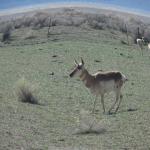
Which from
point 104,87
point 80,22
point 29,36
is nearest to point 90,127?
point 104,87

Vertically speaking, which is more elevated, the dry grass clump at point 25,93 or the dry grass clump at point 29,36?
the dry grass clump at point 29,36

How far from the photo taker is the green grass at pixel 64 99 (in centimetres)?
1402

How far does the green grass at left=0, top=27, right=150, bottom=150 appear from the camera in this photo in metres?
14.0

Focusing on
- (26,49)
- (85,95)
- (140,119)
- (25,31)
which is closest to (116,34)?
(25,31)

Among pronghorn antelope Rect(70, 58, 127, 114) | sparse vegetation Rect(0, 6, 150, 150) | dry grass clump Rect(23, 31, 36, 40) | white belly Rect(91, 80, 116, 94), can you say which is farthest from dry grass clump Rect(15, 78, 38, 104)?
dry grass clump Rect(23, 31, 36, 40)

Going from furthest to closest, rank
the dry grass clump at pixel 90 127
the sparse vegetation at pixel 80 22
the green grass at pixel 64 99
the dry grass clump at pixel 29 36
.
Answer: the sparse vegetation at pixel 80 22 → the dry grass clump at pixel 29 36 → the dry grass clump at pixel 90 127 → the green grass at pixel 64 99

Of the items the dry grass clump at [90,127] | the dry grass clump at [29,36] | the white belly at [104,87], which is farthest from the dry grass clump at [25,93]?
the dry grass clump at [29,36]

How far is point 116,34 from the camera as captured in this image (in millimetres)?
54625

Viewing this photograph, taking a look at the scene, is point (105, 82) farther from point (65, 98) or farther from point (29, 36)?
point (29, 36)

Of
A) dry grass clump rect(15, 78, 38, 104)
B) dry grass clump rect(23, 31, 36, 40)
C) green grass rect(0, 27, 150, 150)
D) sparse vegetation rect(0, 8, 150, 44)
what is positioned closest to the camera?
green grass rect(0, 27, 150, 150)

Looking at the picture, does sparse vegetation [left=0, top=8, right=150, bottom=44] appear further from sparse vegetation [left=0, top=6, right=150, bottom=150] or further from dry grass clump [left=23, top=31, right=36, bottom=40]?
sparse vegetation [left=0, top=6, right=150, bottom=150]

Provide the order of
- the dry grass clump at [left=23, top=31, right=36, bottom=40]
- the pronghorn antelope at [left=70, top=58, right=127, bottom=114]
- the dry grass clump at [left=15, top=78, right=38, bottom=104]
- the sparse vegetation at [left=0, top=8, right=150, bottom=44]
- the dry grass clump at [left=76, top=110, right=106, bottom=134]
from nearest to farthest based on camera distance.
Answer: the dry grass clump at [left=76, top=110, right=106, bottom=134]
the pronghorn antelope at [left=70, top=58, right=127, bottom=114]
the dry grass clump at [left=15, top=78, right=38, bottom=104]
the dry grass clump at [left=23, top=31, right=36, bottom=40]
the sparse vegetation at [left=0, top=8, right=150, bottom=44]

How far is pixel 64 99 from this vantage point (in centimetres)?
2120

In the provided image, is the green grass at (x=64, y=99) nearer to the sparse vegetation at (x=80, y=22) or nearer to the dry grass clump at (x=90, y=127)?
the dry grass clump at (x=90, y=127)
